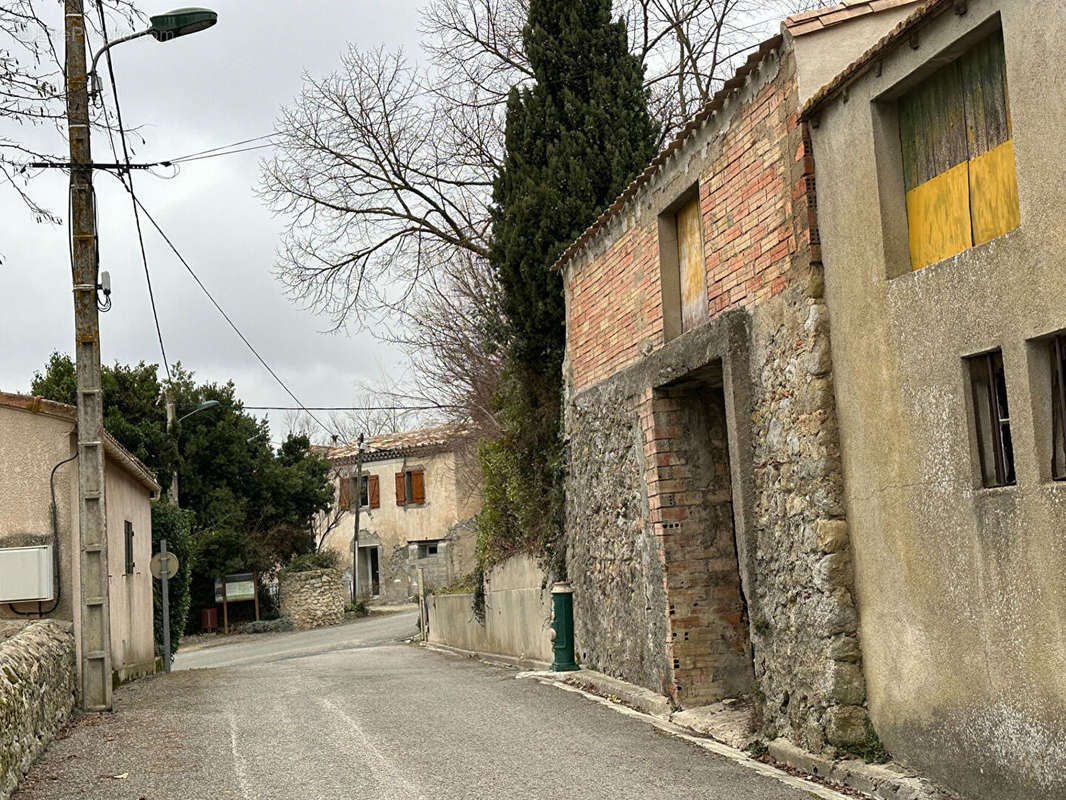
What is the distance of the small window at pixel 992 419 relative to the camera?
6285 millimetres

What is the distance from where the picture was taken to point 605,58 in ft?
59.4

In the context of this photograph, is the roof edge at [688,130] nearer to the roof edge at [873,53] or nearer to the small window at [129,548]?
the roof edge at [873,53]

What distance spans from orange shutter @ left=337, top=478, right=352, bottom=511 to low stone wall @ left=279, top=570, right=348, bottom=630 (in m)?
10.6

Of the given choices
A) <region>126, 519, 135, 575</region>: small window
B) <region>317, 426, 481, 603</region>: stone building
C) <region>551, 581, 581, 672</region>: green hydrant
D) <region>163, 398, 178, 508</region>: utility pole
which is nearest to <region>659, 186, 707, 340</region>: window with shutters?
<region>551, 581, 581, 672</region>: green hydrant

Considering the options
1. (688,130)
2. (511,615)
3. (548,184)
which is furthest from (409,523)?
(688,130)

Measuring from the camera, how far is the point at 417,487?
51906mm

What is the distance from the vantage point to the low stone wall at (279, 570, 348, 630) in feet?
138

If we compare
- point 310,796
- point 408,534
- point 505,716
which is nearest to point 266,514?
point 408,534

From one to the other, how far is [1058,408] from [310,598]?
38.3 m

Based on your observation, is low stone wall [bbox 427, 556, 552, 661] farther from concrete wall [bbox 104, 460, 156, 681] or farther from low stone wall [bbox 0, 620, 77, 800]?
low stone wall [bbox 0, 620, 77, 800]

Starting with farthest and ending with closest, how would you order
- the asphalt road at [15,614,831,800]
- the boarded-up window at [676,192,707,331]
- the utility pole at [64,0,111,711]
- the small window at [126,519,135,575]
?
the small window at [126,519,135,575] → the utility pole at [64,0,111,711] → the boarded-up window at [676,192,707,331] → the asphalt road at [15,614,831,800]

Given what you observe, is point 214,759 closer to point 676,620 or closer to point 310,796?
point 310,796

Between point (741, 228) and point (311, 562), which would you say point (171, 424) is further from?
point (741, 228)

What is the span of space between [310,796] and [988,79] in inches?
230
